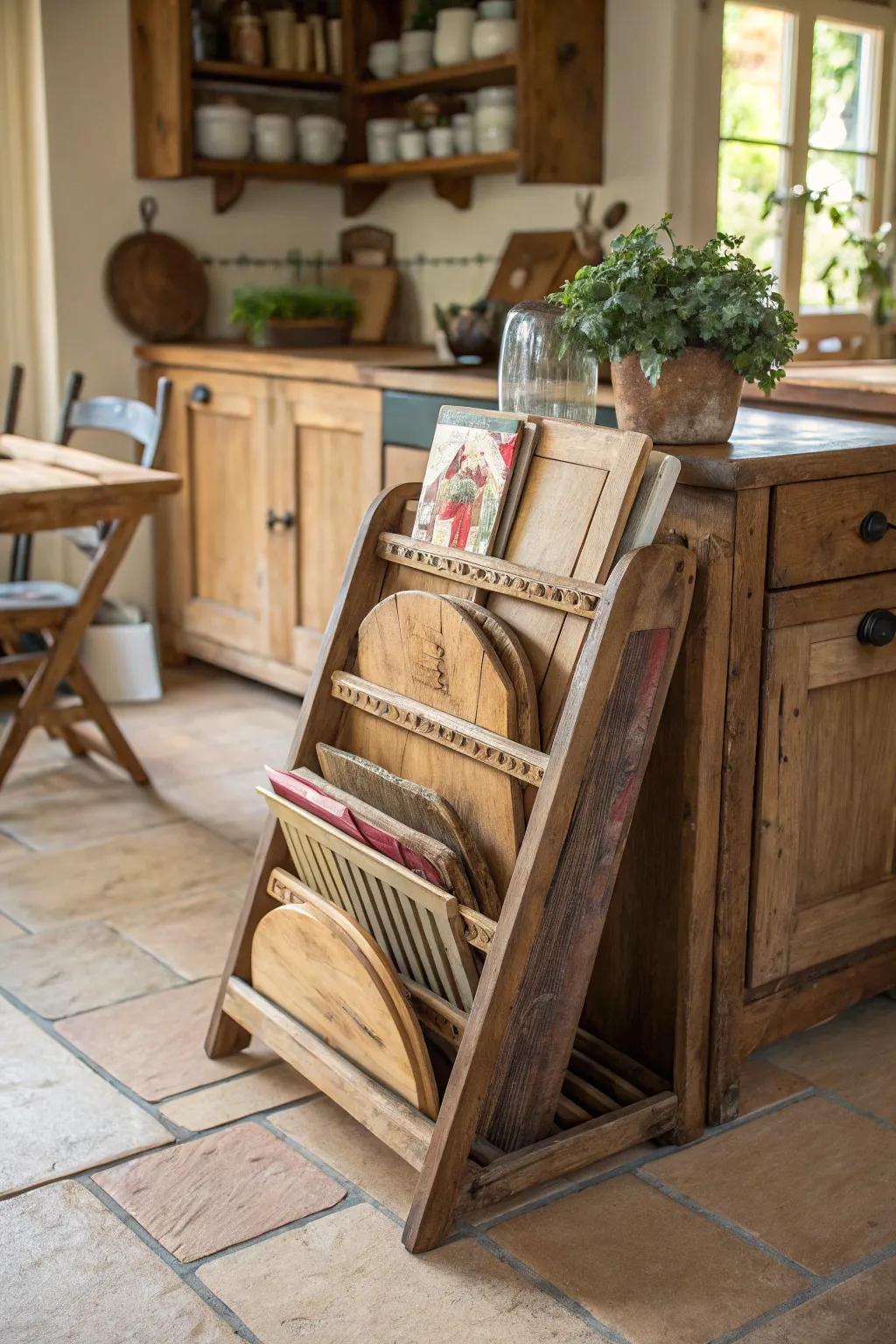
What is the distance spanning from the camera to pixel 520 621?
2051 mm

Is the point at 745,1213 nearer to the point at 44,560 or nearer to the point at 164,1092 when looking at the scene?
the point at 164,1092

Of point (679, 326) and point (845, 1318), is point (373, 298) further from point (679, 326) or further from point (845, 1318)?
point (845, 1318)

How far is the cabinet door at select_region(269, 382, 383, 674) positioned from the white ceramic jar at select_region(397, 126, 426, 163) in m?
0.97

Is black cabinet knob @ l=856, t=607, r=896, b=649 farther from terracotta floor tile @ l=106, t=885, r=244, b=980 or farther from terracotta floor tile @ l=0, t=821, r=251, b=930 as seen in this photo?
terracotta floor tile @ l=0, t=821, r=251, b=930

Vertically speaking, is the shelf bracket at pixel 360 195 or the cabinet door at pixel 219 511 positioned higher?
the shelf bracket at pixel 360 195

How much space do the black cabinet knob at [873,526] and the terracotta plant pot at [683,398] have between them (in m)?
0.25

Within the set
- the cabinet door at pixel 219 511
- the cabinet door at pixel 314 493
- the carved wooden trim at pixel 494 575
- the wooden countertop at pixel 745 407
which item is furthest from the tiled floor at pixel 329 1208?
A: the cabinet door at pixel 219 511

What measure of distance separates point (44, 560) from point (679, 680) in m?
3.13

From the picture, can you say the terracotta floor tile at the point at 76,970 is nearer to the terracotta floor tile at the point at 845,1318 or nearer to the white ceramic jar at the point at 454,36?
the terracotta floor tile at the point at 845,1318

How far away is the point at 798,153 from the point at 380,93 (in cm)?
141

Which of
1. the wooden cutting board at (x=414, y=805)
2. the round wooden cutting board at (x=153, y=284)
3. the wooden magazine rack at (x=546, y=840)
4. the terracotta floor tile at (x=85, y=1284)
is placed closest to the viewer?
the terracotta floor tile at (x=85, y=1284)

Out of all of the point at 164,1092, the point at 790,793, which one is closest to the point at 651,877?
the point at 790,793

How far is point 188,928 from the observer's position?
2969 millimetres

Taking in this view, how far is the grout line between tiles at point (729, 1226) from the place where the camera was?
1920mm
